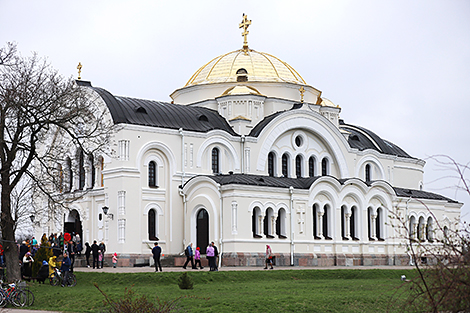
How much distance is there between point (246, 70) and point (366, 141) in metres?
11.6

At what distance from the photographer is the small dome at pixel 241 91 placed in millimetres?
46875

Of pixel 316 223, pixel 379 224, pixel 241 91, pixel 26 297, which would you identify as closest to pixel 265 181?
pixel 316 223

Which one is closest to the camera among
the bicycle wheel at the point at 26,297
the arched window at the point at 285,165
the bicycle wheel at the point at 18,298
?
the bicycle wheel at the point at 18,298

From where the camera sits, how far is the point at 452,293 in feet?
31.0

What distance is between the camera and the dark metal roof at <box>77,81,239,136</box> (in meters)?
39.6

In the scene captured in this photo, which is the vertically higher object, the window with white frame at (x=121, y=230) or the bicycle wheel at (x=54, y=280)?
the window with white frame at (x=121, y=230)

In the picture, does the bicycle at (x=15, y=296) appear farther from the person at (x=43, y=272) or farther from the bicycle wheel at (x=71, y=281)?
the bicycle wheel at (x=71, y=281)

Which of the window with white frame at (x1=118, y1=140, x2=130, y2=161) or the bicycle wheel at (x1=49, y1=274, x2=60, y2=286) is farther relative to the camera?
the window with white frame at (x1=118, y1=140, x2=130, y2=161)

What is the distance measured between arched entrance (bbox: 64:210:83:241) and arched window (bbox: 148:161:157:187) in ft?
20.0

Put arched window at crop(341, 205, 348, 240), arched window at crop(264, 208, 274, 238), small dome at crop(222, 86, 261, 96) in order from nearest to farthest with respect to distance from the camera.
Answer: arched window at crop(264, 208, 274, 238)
arched window at crop(341, 205, 348, 240)
small dome at crop(222, 86, 261, 96)

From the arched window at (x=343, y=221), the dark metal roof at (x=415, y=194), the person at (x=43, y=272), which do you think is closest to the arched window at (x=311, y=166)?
the arched window at (x=343, y=221)

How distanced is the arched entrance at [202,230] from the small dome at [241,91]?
34.0ft

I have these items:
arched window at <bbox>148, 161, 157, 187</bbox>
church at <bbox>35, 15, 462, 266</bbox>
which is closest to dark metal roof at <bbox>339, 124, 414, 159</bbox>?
church at <bbox>35, 15, 462, 266</bbox>

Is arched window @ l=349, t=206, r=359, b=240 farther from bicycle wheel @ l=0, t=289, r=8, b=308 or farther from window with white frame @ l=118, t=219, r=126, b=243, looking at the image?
bicycle wheel @ l=0, t=289, r=8, b=308
